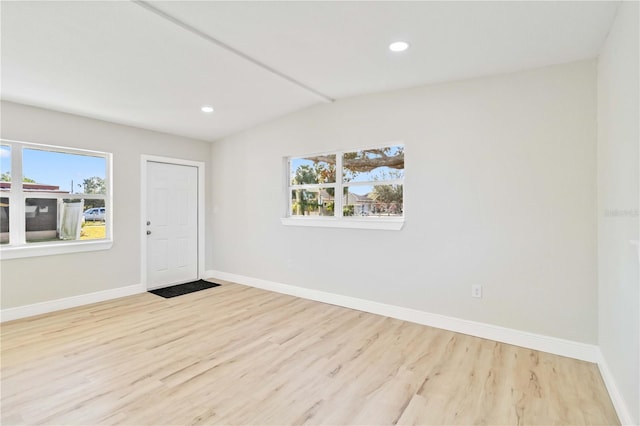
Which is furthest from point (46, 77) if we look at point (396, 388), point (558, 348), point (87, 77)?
point (558, 348)

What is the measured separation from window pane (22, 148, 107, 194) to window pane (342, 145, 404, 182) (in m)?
3.24

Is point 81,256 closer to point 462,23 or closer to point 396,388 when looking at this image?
point 396,388

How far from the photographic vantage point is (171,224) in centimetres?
507

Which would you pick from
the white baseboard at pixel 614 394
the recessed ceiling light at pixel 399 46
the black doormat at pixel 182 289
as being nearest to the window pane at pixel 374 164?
the recessed ceiling light at pixel 399 46

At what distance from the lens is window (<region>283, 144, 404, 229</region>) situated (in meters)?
3.73

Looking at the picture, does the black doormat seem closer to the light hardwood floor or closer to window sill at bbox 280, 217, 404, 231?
the light hardwood floor

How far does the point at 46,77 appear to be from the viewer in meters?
2.94

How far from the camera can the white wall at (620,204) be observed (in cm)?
172

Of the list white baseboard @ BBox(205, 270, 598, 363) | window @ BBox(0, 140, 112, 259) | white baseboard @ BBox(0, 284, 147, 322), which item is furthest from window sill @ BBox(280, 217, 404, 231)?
window @ BBox(0, 140, 112, 259)

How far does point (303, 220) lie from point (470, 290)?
218cm

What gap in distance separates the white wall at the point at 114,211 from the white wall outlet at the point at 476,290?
4.33 m

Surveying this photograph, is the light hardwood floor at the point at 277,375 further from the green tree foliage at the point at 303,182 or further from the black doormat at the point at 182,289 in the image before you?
the green tree foliage at the point at 303,182

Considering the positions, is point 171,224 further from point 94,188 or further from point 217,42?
point 217,42

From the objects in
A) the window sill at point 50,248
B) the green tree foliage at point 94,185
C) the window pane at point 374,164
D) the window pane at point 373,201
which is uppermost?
the window pane at point 374,164
